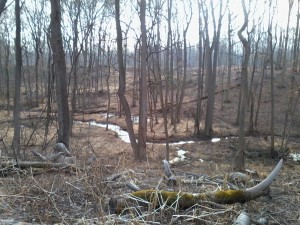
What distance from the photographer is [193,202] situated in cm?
413

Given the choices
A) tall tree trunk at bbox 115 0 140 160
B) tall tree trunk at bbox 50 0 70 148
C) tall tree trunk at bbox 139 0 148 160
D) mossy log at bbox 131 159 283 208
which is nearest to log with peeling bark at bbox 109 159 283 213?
mossy log at bbox 131 159 283 208

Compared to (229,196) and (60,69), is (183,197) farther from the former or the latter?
(60,69)

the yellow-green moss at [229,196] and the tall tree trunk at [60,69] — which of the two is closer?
the yellow-green moss at [229,196]

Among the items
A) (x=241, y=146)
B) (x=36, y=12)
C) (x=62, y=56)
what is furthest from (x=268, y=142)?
(x=36, y=12)

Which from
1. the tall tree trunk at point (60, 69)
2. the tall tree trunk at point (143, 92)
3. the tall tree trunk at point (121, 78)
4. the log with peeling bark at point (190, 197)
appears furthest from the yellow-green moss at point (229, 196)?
the tall tree trunk at point (143, 92)

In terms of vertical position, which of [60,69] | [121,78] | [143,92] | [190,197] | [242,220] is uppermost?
[60,69]

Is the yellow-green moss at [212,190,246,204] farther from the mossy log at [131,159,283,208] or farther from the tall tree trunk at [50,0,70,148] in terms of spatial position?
the tall tree trunk at [50,0,70,148]

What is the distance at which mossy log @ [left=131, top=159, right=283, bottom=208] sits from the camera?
410 cm

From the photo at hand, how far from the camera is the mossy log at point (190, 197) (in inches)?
161

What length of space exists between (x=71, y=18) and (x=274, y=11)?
17.5 meters

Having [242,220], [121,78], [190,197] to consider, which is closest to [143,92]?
[121,78]

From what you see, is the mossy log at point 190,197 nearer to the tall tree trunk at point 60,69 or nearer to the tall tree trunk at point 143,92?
the tall tree trunk at point 60,69

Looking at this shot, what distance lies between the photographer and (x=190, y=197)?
13.6ft

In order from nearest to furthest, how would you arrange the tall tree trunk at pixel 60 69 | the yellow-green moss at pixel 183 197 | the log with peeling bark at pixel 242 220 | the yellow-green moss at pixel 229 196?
the log with peeling bark at pixel 242 220
the yellow-green moss at pixel 183 197
the yellow-green moss at pixel 229 196
the tall tree trunk at pixel 60 69
